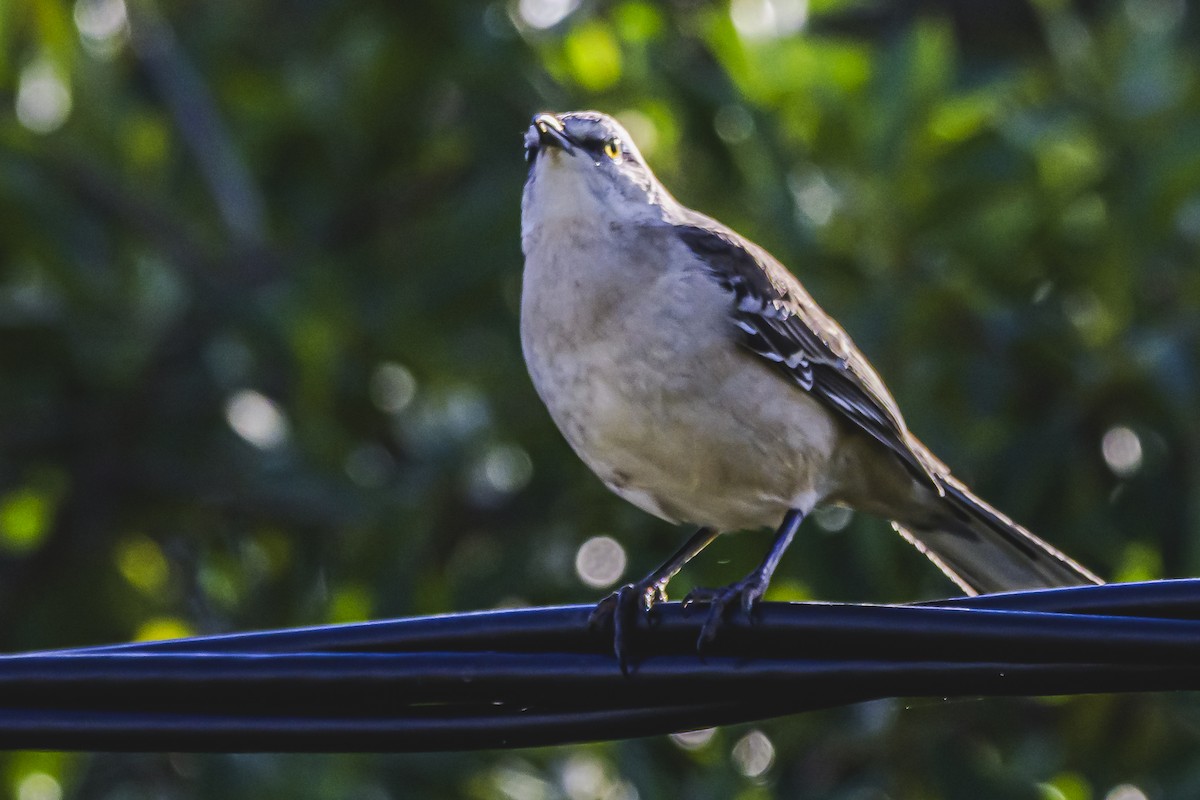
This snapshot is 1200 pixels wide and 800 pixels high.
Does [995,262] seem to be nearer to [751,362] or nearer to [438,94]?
[751,362]

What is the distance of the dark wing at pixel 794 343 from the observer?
4375 mm

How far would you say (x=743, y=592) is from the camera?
11.0 feet

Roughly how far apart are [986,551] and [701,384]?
1039mm

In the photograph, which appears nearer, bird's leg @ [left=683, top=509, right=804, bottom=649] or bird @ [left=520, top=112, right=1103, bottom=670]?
bird's leg @ [left=683, top=509, right=804, bottom=649]

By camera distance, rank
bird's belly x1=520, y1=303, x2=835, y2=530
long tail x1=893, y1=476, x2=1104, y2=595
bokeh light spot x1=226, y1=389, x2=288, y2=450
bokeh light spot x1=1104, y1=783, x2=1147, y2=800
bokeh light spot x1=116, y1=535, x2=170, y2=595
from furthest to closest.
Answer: bokeh light spot x1=116, y1=535, x2=170, y2=595, bokeh light spot x1=226, y1=389, x2=288, y2=450, bokeh light spot x1=1104, y1=783, x2=1147, y2=800, long tail x1=893, y1=476, x2=1104, y2=595, bird's belly x1=520, y1=303, x2=835, y2=530

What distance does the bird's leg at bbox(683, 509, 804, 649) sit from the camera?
2822mm

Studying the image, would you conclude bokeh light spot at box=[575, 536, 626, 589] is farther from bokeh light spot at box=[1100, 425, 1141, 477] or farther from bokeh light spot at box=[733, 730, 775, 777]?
bokeh light spot at box=[1100, 425, 1141, 477]

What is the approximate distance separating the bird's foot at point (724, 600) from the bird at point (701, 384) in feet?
0.07

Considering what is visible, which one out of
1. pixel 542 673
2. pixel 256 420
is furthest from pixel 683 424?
pixel 256 420

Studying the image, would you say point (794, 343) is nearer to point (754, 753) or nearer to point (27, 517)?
point (754, 753)

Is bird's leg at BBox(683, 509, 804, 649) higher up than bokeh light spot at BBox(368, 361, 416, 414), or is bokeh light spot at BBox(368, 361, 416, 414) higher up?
bird's leg at BBox(683, 509, 804, 649)

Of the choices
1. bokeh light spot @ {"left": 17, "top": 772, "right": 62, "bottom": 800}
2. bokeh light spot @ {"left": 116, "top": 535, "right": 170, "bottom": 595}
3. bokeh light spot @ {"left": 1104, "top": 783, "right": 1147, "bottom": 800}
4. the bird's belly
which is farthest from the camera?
bokeh light spot @ {"left": 116, "top": 535, "right": 170, "bottom": 595}

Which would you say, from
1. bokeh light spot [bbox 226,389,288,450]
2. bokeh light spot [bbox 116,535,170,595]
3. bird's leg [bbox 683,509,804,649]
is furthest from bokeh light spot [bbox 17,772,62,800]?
bird's leg [bbox 683,509,804,649]

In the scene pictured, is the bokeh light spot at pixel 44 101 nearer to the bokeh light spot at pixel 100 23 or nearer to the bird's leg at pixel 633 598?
the bokeh light spot at pixel 100 23
